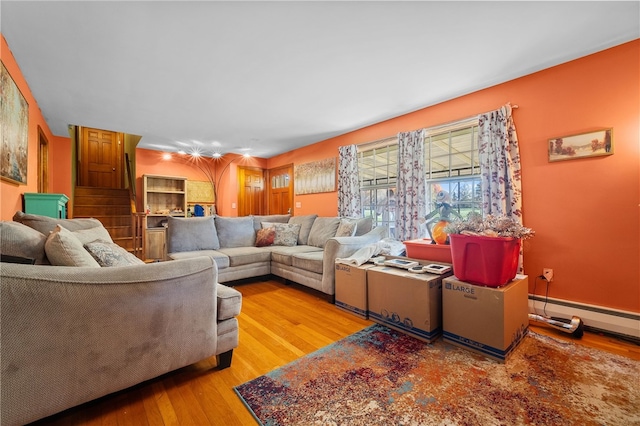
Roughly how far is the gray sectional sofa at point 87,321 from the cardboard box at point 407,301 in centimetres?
132

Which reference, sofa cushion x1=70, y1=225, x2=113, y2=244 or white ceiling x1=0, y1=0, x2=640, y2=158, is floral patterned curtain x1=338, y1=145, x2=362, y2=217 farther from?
sofa cushion x1=70, y1=225, x2=113, y2=244

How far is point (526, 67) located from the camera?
7.89ft

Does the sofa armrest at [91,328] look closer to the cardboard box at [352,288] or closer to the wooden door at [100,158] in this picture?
the cardboard box at [352,288]

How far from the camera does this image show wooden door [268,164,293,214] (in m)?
5.71

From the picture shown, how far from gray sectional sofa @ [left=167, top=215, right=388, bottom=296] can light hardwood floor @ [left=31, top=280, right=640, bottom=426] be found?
423 mm

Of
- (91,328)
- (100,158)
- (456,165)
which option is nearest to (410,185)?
(456,165)

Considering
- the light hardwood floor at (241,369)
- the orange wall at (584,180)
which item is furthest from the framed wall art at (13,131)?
the orange wall at (584,180)

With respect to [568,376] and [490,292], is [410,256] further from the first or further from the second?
[568,376]

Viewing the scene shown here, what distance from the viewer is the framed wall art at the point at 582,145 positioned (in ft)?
7.02

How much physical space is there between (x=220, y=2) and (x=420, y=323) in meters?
2.67

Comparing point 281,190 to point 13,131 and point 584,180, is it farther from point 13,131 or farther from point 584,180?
point 584,180

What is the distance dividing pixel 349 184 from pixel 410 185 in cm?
111

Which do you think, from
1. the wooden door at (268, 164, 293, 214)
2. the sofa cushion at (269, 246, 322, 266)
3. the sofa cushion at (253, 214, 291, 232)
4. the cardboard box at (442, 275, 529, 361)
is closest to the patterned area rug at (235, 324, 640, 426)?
the cardboard box at (442, 275, 529, 361)

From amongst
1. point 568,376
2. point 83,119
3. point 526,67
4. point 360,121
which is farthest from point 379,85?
point 83,119
